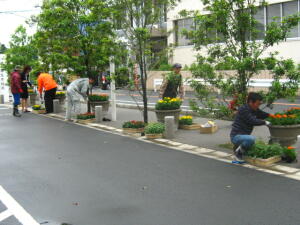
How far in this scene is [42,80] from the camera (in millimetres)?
18531

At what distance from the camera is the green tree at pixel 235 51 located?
925 cm

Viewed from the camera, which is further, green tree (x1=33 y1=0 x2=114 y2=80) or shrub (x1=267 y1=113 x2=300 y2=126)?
green tree (x1=33 y1=0 x2=114 y2=80)

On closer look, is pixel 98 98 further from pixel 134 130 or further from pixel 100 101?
pixel 134 130

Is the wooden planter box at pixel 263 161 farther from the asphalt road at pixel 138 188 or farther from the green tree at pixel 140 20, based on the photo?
the green tree at pixel 140 20

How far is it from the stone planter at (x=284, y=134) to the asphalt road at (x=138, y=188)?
1.20 m

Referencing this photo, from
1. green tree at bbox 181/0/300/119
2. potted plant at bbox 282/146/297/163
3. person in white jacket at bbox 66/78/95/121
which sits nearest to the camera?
potted plant at bbox 282/146/297/163

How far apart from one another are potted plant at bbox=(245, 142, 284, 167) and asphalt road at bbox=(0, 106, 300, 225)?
0.47 metres

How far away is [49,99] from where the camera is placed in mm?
18906

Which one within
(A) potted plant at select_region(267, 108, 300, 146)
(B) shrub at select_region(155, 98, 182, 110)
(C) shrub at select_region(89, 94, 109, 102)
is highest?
(C) shrub at select_region(89, 94, 109, 102)

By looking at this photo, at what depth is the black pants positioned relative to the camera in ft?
61.2

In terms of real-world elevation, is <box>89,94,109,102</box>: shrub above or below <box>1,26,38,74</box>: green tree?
below

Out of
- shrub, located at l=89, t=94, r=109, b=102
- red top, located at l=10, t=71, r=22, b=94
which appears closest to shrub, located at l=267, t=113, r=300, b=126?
shrub, located at l=89, t=94, r=109, b=102

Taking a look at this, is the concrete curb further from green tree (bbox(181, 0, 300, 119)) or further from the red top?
the red top

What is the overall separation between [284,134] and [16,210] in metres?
5.30
